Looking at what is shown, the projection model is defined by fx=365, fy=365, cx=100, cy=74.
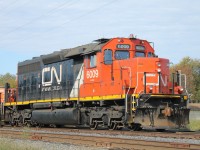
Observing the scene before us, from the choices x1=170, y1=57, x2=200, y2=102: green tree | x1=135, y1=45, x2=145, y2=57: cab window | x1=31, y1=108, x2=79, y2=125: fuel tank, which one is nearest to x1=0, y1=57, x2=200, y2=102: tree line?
x1=170, y1=57, x2=200, y2=102: green tree

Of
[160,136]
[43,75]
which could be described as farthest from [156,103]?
[43,75]

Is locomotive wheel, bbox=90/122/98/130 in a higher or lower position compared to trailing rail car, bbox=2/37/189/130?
lower

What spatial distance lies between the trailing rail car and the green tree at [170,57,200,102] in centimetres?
5151

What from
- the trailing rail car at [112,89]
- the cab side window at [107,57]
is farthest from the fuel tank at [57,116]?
the cab side window at [107,57]

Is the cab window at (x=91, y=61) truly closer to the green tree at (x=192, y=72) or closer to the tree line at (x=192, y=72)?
the green tree at (x=192, y=72)

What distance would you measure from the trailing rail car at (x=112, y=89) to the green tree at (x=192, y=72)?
169 ft

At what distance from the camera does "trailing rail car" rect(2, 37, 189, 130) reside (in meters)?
14.4

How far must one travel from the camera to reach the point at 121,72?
15500 mm

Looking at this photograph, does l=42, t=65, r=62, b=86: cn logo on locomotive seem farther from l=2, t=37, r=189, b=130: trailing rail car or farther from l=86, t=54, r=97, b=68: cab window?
l=86, t=54, r=97, b=68: cab window

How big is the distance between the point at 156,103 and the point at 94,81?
130 inches

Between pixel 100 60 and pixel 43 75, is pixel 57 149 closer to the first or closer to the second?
pixel 100 60

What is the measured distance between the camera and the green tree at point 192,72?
71238 millimetres

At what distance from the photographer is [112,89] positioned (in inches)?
611

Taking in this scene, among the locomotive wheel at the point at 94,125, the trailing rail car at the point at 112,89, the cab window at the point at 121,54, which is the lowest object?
the locomotive wheel at the point at 94,125
